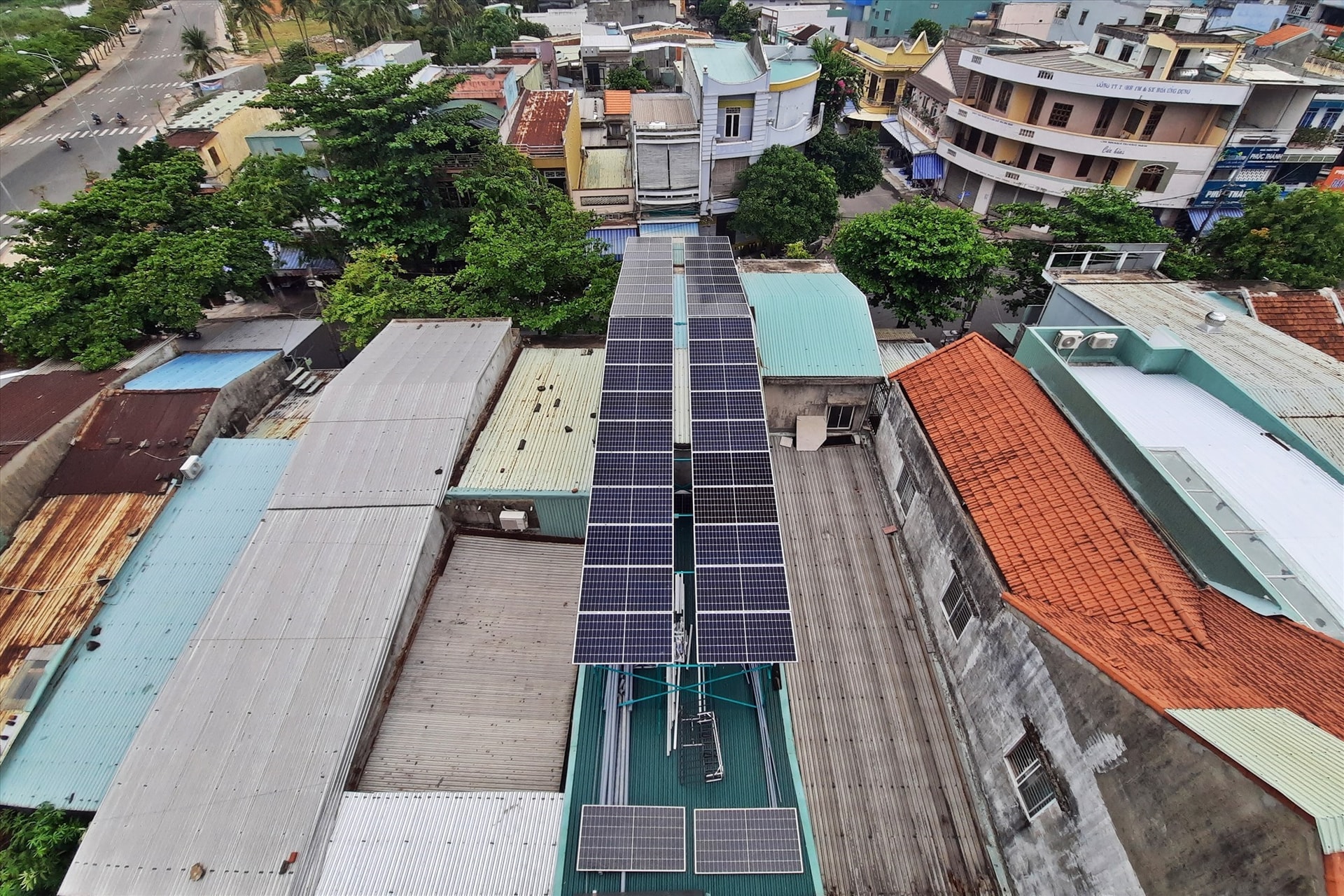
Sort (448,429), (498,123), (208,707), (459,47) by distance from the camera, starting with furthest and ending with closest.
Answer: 1. (459,47)
2. (498,123)
3. (448,429)
4. (208,707)

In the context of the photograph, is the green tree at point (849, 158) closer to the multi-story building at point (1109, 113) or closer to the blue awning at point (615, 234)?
the multi-story building at point (1109, 113)

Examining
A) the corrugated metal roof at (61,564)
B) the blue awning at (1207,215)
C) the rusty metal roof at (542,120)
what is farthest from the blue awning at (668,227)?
the blue awning at (1207,215)

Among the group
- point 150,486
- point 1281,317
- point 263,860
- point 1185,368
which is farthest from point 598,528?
point 1281,317

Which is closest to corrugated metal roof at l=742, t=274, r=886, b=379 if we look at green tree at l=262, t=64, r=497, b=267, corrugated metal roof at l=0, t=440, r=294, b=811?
corrugated metal roof at l=0, t=440, r=294, b=811

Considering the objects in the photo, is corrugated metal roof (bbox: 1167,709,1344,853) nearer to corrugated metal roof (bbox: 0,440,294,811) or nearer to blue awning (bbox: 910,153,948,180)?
corrugated metal roof (bbox: 0,440,294,811)

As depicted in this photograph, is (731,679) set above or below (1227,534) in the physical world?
below

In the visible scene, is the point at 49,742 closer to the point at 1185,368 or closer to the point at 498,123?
the point at 1185,368

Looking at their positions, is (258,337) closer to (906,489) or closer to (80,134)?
(906,489)
